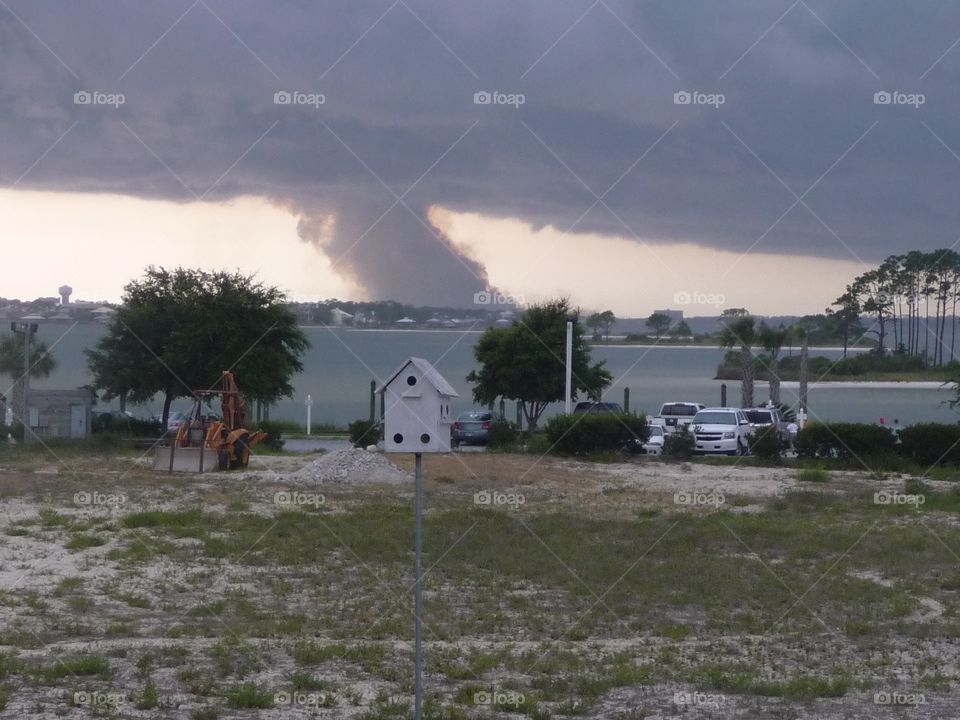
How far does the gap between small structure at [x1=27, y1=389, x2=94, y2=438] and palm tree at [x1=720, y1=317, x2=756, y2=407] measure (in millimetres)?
31539

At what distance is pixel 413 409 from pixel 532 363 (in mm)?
44306

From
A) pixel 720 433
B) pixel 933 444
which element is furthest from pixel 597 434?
pixel 933 444

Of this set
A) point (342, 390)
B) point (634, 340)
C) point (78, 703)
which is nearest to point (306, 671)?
point (78, 703)

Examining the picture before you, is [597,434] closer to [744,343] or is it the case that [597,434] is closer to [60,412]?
[60,412]

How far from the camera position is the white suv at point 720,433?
129ft

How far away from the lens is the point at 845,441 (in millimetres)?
34281

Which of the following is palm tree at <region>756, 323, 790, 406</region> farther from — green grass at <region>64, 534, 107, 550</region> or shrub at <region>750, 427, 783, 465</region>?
green grass at <region>64, 534, 107, 550</region>

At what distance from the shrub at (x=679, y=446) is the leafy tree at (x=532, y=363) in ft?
46.8

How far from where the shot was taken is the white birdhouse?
7.82 meters

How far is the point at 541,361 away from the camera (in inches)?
2052

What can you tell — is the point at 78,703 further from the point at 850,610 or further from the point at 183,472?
the point at 183,472

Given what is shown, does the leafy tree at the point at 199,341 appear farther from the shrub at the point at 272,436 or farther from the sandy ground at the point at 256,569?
the sandy ground at the point at 256,569

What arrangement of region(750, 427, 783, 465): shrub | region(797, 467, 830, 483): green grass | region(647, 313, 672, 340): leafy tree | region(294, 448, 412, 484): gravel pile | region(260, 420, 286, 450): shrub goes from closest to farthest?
region(294, 448, 412, 484): gravel pile
region(797, 467, 830, 483): green grass
region(750, 427, 783, 465): shrub
region(260, 420, 286, 450): shrub
region(647, 313, 672, 340): leafy tree

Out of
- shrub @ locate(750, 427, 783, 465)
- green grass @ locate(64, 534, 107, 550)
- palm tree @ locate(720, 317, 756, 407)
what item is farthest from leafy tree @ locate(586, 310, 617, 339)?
green grass @ locate(64, 534, 107, 550)
